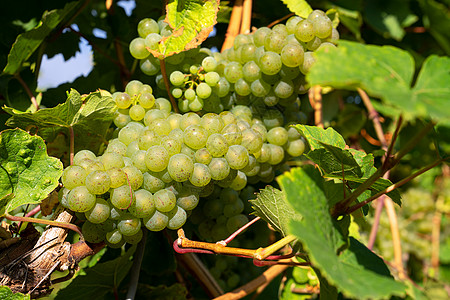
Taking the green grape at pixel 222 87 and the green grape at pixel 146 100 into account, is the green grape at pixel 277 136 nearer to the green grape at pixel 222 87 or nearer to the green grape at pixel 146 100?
the green grape at pixel 222 87

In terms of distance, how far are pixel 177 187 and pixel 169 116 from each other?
15 centimetres

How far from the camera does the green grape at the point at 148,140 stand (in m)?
0.65

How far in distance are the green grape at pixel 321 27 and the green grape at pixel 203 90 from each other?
238 millimetres

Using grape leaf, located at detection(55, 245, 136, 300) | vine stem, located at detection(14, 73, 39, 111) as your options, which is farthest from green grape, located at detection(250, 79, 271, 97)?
vine stem, located at detection(14, 73, 39, 111)

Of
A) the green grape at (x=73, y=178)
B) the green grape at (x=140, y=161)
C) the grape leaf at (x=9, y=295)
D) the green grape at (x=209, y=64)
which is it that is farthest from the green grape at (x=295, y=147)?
the grape leaf at (x=9, y=295)

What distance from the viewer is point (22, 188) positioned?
64 cm

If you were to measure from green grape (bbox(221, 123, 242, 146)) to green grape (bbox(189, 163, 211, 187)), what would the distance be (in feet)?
0.24

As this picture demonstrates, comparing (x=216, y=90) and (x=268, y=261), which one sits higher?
(x=216, y=90)

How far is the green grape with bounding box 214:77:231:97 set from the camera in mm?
794

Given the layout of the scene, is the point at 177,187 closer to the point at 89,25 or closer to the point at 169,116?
the point at 169,116

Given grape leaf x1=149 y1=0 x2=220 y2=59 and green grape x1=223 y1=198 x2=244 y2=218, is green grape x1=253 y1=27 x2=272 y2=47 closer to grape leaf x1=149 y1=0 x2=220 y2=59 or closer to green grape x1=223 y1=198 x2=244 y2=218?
grape leaf x1=149 y1=0 x2=220 y2=59

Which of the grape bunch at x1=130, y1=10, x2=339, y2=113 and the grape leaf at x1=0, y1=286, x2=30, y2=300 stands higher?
the grape bunch at x1=130, y1=10, x2=339, y2=113

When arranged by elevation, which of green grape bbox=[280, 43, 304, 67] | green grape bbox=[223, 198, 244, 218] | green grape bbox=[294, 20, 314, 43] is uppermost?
green grape bbox=[294, 20, 314, 43]

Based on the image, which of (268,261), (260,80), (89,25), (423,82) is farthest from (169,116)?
(89,25)
